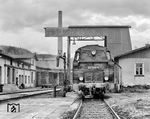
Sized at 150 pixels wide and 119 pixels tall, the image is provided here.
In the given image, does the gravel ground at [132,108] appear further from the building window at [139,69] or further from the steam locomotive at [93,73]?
the building window at [139,69]

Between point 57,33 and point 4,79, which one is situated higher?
point 57,33

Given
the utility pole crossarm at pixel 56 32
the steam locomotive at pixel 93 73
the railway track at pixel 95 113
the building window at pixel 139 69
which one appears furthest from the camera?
the building window at pixel 139 69

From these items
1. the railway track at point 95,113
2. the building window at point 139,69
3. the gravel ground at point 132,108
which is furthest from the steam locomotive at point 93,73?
the building window at point 139,69

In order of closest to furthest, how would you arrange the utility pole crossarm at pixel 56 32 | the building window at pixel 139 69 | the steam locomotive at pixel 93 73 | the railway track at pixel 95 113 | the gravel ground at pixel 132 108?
the railway track at pixel 95 113, the gravel ground at pixel 132 108, the steam locomotive at pixel 93 73, the utility pole crossarm at pixel 56 32, the building window at pixel 139 69

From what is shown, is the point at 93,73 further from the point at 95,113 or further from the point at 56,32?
the point at 56,32

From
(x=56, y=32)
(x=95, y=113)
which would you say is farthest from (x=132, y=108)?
(x=56, y=32)

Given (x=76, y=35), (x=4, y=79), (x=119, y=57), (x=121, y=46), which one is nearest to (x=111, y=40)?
(x=121, y=46)

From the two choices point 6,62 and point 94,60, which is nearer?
point 94,60

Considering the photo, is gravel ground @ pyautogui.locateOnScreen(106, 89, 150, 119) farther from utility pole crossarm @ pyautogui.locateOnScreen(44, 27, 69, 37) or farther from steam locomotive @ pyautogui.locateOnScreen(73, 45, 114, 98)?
utility pole crossarm @ pyautogui.locateOnScreen(44, 27, 69, 37)

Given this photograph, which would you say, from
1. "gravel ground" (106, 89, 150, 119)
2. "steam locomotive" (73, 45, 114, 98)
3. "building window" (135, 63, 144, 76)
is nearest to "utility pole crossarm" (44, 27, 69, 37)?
"steam locomotive" (73, 45, 114, 98)

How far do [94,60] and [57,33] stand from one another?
8310 millimetres

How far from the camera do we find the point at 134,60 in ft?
111

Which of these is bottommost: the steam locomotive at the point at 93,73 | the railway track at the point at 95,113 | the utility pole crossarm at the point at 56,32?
the railway track at the point at 95,113

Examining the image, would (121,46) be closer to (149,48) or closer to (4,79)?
(149,48)
